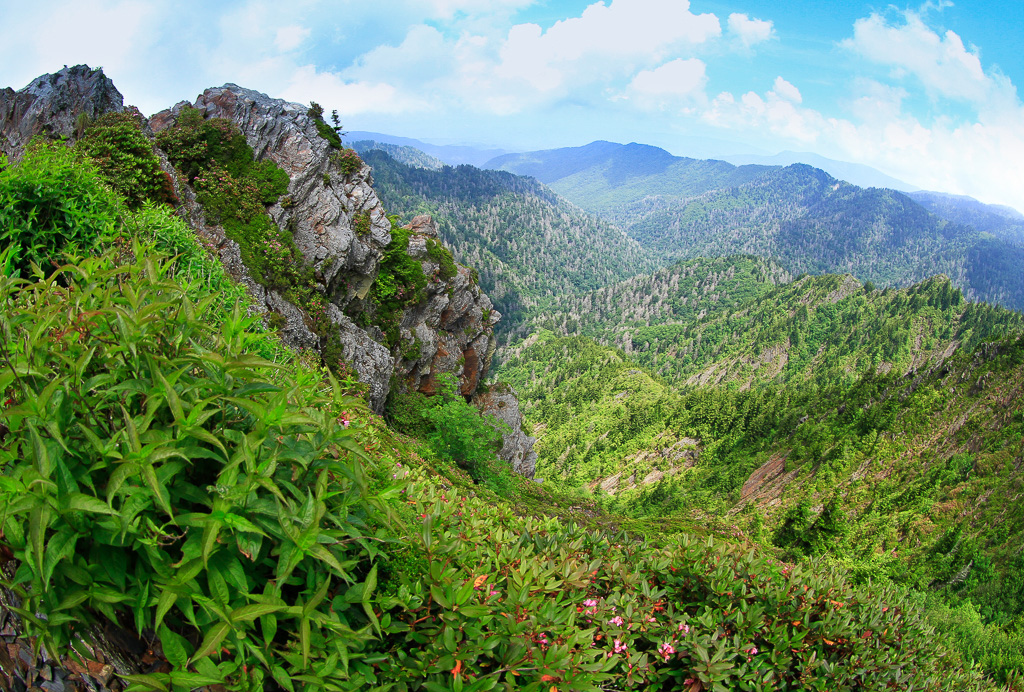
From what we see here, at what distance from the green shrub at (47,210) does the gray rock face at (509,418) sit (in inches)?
909

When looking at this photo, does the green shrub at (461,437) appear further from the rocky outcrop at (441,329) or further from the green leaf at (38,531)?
the green leaf at (38,531)

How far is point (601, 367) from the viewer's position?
145625mm

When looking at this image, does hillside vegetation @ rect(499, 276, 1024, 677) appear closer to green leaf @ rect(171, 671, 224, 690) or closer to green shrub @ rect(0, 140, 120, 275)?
green leaf @ rect(171, 671, 224, 690)

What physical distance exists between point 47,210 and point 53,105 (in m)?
11.4

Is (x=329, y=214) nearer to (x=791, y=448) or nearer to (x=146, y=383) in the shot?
(x=146, y=383)

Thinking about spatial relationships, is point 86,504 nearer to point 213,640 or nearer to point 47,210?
point 213,640

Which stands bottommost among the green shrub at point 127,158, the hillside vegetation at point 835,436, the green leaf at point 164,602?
the hillside vegetation at point 835,436

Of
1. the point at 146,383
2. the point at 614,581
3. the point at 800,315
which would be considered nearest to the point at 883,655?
the point at 614,581

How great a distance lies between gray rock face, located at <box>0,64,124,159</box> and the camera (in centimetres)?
1302

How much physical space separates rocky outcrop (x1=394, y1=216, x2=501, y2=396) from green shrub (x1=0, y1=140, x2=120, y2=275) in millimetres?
15174

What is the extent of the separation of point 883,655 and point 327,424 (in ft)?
15.0

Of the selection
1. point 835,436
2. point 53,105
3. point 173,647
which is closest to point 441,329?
point 53,105

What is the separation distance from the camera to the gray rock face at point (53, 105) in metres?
13.0

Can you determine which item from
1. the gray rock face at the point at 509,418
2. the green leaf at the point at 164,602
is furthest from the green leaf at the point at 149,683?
the gray rock face at the point at 509,418
